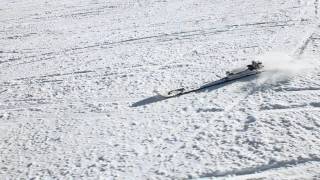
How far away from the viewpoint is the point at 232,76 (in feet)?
16.5

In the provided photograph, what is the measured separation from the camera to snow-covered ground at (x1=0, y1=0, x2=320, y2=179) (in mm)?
3559

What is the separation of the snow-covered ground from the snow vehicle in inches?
3.7

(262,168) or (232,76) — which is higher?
(232,76)

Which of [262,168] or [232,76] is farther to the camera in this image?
[232,76]

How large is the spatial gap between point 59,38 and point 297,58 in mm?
4406

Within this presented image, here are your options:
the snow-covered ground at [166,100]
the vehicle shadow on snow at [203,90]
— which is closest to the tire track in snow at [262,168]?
the snow-covered ground at [166,100]

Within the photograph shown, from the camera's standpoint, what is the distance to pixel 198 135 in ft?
12.9

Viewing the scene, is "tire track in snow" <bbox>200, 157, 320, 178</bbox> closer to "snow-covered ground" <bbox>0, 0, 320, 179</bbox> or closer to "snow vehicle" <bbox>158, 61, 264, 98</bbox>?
"snow-covered ground" <bbox>0, 0, 320, 179</bbox>

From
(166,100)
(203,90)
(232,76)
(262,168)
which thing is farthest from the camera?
(232,76)

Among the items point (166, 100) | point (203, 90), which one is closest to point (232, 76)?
point (203, 90)

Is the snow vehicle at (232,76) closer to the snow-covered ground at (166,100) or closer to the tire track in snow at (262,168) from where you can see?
the snow-covered ground at (166,100)

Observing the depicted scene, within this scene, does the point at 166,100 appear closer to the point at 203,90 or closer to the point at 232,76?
the point at 203,90

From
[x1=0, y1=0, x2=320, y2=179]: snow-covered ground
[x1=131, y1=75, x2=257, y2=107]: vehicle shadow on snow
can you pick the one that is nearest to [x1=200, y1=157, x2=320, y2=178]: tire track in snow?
[x1=0, y1=0, x2=320, y2=179]: snow-covered ground

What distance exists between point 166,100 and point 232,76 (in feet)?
2.67
